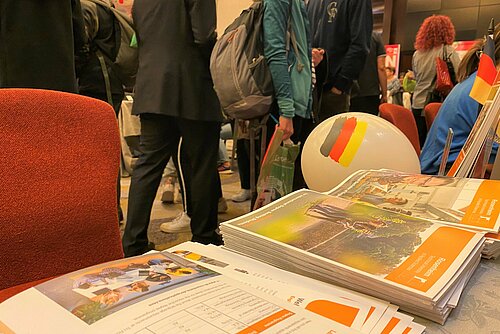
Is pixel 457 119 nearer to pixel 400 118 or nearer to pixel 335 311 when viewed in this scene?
pixel 400 118

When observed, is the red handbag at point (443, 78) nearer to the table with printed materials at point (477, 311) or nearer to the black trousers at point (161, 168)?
the black trousers at point (161, 168)

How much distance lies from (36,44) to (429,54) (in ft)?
8.82

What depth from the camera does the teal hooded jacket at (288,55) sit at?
58.0 inches

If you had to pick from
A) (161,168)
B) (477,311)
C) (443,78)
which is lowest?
(161,168)

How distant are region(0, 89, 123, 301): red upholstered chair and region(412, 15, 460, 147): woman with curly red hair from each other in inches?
102

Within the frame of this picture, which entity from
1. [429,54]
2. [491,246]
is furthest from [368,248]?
[429,54]

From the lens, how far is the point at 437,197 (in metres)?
0.68

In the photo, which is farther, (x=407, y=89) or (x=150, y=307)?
(x=407, y=89)

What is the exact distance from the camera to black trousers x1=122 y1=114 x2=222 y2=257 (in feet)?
5.45

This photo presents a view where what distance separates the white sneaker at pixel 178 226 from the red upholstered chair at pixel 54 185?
49.4 inches

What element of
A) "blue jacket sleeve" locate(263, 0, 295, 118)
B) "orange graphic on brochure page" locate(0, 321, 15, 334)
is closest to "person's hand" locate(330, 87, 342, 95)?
"blue jacket sleeve" locate(263, 0, 295, 118)

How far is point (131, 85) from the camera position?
6.79ft

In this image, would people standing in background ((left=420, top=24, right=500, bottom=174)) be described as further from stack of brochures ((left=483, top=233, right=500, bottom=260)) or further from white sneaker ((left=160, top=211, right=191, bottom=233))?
white sneaker ((left=160, top=211, right=191, bottom=233))

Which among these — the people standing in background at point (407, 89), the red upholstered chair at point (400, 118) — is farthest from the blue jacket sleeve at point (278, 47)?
the people standing in background at point (407, 89)
